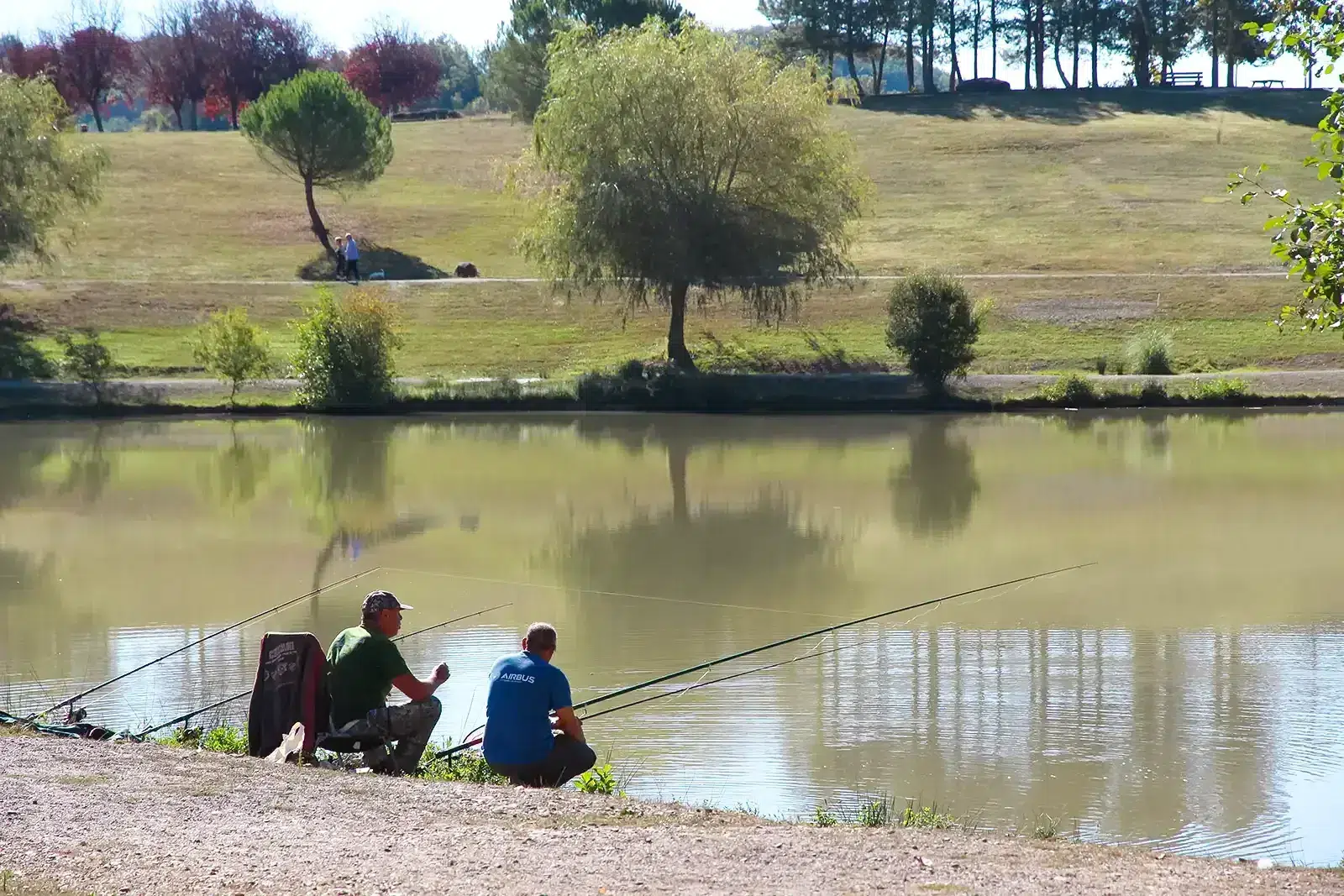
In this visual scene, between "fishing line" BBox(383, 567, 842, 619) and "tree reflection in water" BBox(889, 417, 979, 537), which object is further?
"tree reflection in water" BBox(889, 417, 979, 537)

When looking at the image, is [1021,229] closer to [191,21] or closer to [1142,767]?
[1142,767]

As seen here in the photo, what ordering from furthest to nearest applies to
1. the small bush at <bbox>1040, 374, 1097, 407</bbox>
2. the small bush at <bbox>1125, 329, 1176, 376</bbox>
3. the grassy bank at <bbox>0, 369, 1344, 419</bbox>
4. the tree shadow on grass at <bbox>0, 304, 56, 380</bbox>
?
the tree shadow on grass at <bbox>0, 304, 56, 380</bbox> < the small bush at <bbox>1125, 329, 1176, 376</bbox> < the small bush at <bbox>1040, 374, 1097, 407</bbox> < the grassy bank at <bbox>0, 369, 1344, 419</bbox>

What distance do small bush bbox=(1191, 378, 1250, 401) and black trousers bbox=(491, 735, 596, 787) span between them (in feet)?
91.6

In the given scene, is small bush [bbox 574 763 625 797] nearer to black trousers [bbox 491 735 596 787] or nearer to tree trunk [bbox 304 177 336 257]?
black trousers [bbox 491 735 596 787]

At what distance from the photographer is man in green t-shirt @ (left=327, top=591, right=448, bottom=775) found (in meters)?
8.49

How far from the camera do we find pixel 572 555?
1755 centimetres

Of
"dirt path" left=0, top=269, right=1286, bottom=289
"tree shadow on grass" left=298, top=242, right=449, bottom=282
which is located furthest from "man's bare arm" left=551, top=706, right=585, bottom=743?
"tree shadow on grass" left=298, top=242, right=449, bottom=282

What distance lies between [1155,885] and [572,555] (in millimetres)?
11918

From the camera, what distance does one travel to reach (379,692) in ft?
28.1

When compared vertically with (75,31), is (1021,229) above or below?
below

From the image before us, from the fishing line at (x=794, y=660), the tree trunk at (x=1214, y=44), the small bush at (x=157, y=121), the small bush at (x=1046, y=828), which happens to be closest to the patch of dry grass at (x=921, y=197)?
the tree trunk at (x=1214, y=44)

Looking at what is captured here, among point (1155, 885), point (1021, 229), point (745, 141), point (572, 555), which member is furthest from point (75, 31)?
point (1155, 885)

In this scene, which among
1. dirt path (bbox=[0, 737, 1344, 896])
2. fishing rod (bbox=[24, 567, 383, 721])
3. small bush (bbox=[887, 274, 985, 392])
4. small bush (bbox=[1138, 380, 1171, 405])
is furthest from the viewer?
small bush (bbox=[887, 274, 985, 392])

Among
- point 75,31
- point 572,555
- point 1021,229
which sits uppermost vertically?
point 75,31
